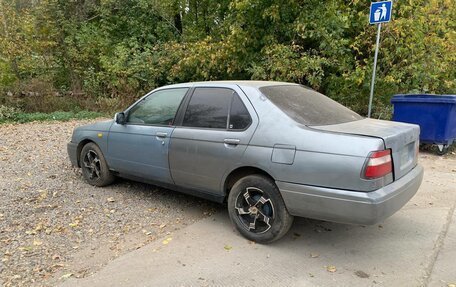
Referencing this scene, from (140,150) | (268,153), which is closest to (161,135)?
(140,150)

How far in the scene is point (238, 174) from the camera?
383cm

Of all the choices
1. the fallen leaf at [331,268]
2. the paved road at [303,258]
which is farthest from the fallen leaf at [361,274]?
the fallen leaf at [331,268]

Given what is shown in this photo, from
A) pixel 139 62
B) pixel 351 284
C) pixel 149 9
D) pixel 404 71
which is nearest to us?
pixel 351 284

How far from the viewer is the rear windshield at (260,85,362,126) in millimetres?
3618

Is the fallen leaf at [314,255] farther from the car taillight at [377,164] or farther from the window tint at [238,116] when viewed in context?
the window tint at [238,116]

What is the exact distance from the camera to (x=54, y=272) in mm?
3225

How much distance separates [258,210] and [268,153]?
59 centimetres

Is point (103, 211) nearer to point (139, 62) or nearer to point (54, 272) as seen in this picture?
point (54, 272)

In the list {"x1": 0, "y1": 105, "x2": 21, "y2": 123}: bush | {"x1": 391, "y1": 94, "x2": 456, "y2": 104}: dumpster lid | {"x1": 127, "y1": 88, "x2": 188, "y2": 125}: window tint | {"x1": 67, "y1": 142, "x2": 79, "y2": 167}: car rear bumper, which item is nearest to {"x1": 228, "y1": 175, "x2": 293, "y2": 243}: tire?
{"x1": 127, "y1": 88, "x2": 188, "y2": 125}: window tint

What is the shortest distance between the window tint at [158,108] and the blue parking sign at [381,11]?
438 centimetres

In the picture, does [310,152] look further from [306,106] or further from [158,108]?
[158,108]

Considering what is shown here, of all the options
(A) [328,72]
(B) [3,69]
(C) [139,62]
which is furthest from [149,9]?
(A) [328,72]

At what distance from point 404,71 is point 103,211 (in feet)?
24.1

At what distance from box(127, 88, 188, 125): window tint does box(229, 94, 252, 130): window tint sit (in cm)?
79
